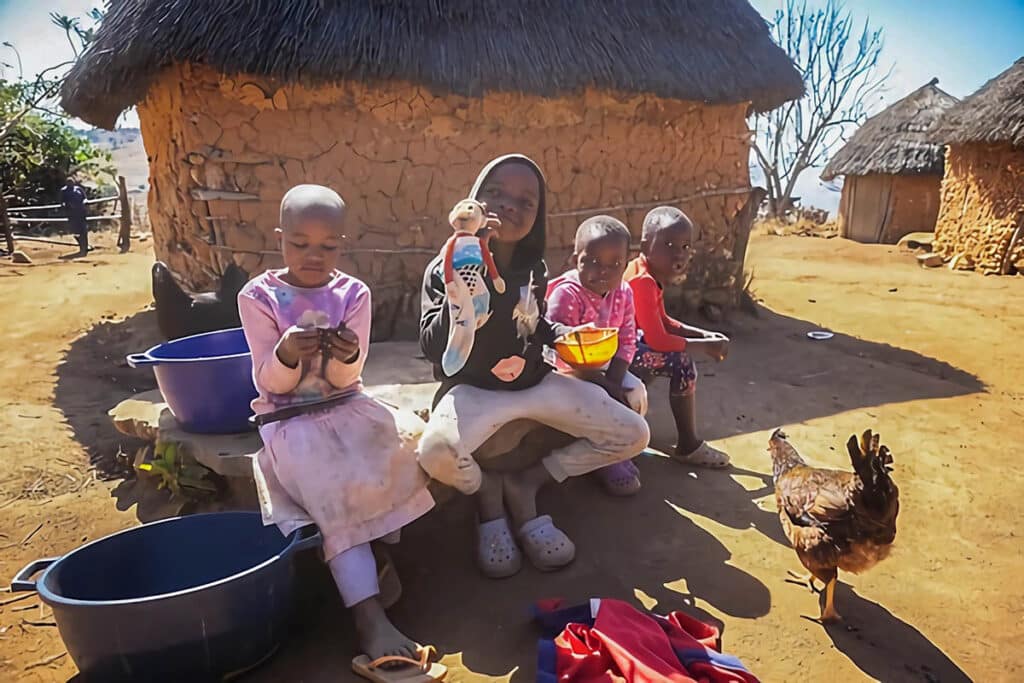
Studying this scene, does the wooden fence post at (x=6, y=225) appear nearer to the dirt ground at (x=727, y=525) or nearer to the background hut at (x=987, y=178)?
the dirt ground at (x=727, y=525)

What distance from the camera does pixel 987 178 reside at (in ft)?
32.9

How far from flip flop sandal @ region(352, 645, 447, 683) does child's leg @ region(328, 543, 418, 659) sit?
1.0 inches

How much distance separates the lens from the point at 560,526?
2.69 m

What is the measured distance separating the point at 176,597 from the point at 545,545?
1.20 m

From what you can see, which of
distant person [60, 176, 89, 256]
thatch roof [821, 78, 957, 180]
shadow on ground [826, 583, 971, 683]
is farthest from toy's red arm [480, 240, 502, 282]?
thatch roof [821, 78, 957, 180]

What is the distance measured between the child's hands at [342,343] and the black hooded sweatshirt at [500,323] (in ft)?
1.07

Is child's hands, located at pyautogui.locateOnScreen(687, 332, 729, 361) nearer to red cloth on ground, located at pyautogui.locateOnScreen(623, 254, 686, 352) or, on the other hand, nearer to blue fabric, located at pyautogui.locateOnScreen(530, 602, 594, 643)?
red cloth on ground, located at pyautogui.locateOnScreen(623, 254, 686, 352)

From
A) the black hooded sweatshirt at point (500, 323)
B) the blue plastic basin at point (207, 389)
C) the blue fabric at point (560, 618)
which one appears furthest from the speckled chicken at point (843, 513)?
the blue plastic basin at point (207, 389)

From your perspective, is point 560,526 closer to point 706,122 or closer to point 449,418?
point 449,418

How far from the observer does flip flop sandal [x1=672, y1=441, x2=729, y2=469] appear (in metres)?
3.24

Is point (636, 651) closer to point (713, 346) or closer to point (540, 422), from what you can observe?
point (540, 422)

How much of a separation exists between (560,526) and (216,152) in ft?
11.5

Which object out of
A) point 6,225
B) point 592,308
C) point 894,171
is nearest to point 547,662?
point 592,308

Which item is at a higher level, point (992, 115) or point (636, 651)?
point (992, 115)
